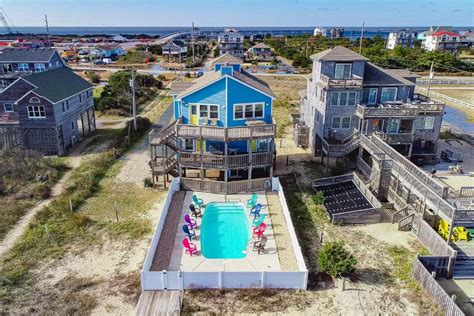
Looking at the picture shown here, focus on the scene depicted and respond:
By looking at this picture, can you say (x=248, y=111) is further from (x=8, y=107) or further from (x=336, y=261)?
(x=8, y=107)

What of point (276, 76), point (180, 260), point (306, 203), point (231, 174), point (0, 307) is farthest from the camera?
point (276, 76)

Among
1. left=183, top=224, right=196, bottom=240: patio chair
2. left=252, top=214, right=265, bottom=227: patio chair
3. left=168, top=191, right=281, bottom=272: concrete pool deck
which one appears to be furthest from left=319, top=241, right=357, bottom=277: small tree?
left=183, top=224, right=196, bottom=240: patio chair

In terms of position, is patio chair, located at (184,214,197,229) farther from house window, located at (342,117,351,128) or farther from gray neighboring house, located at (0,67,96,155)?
gray neighboring house, located at (0,67,96,155)

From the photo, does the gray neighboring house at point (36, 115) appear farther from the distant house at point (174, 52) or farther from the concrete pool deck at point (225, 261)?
the distant house at point (174, 52)

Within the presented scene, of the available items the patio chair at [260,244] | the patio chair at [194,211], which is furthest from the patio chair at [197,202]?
the patio chair at [260,244]

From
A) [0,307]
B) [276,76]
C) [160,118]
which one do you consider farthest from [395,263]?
[276,76]

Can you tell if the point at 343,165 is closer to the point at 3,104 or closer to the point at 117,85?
the point at 3,104

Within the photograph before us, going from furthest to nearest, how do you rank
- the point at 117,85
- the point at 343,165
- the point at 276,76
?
1. the point at 276,76
2. the point at 117,85
3. the point at 343,165
